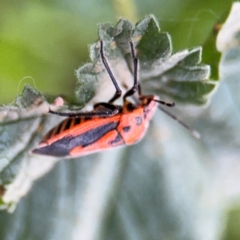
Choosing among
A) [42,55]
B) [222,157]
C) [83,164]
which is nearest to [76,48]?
[42,55]

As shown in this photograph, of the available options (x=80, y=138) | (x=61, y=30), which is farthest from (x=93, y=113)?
(x=61, y=30)

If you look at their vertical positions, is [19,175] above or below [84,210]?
above

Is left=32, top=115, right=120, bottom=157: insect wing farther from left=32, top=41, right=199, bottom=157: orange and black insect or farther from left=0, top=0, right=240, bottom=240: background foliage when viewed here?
left=0, top=0, right=240, bottom=240: background foliage

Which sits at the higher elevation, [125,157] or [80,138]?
[80,138]

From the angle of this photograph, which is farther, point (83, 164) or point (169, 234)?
point (169, 234)

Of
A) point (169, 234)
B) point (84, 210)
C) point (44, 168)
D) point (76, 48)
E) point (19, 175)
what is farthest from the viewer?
point (169, 234)

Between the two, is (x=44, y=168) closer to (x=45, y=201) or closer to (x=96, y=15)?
(x=45, y=201)

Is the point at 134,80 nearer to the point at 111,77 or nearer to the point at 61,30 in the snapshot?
the point at 111,77

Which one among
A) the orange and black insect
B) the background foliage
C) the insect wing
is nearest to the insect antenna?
the background foliage
